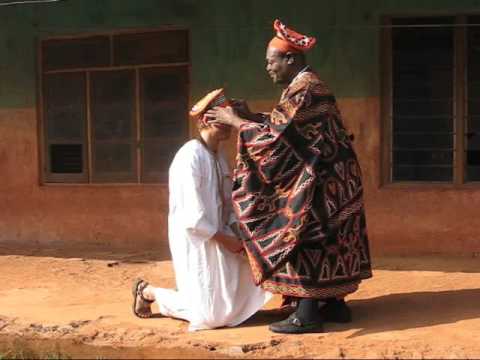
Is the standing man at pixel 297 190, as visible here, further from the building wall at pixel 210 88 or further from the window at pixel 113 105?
the window at pixel 113 105

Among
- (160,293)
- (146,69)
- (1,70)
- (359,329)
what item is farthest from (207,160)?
(1,70)

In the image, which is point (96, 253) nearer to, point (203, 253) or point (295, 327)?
point (203, 253)

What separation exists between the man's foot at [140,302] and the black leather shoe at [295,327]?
0.91m

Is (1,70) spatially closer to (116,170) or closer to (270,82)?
(116,170)

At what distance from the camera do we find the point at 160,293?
503cm

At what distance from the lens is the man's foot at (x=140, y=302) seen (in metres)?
5.13

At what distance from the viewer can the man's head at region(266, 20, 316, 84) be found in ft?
15.4

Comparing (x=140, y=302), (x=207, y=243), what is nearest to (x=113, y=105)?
(x=140, y=302)

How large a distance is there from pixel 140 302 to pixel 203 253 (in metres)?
0.67

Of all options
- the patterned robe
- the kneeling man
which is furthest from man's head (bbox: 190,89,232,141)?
the patterned robe

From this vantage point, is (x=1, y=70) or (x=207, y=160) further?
(x=1, y=70)

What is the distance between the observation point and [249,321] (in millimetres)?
5023

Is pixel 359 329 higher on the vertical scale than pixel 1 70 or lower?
lower

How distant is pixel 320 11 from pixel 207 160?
327cm
